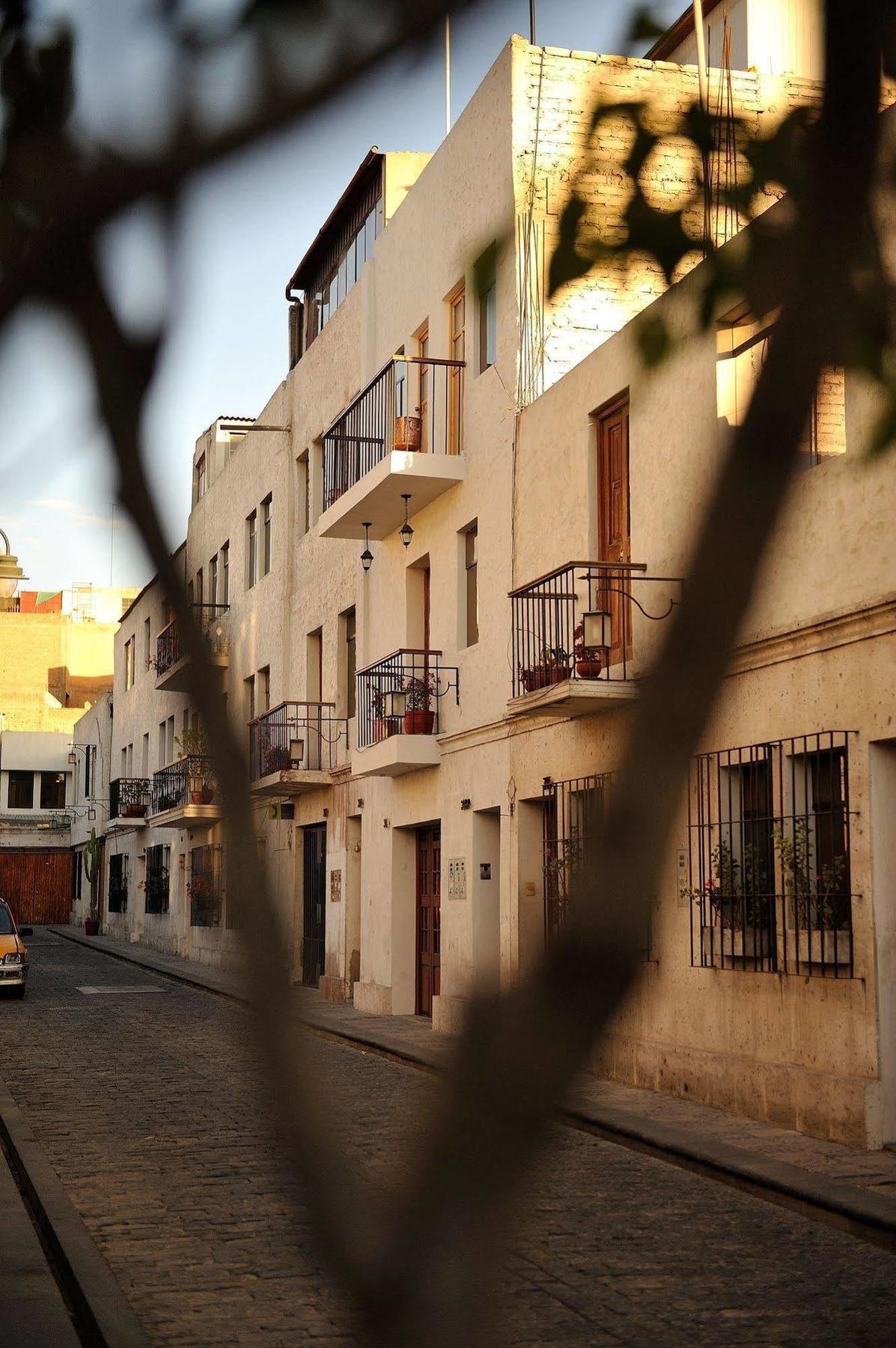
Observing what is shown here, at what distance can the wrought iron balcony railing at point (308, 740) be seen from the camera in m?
22.7

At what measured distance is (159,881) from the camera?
39094 millimetres

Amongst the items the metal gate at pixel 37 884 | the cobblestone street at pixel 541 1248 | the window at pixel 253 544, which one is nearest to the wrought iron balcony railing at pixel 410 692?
the cobblestone street at pixel 541 1248

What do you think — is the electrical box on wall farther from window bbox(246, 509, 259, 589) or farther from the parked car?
window bbox(246, 509, 259, 589)

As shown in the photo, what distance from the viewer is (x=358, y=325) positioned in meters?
22.5

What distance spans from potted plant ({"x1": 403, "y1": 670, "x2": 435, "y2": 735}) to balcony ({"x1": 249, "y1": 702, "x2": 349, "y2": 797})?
3933mm

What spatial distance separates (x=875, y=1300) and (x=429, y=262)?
14.9 metres

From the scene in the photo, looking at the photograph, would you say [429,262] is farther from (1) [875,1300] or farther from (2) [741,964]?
(1) [875,1300]

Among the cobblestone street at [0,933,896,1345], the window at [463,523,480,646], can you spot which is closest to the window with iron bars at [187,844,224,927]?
the cobblestone street at [0,933,896,1345]

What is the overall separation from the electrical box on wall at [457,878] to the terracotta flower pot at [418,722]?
5.30 ft

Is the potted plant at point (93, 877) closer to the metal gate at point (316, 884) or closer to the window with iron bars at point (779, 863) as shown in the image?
the metal gate at point (316, 884)

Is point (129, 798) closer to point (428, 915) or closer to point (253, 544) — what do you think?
point (253, 544)

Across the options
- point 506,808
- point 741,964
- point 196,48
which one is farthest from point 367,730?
point 196,48

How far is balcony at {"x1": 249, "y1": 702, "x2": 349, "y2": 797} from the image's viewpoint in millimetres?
22516

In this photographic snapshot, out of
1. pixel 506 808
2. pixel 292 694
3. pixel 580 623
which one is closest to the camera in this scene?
pixel 580 623
